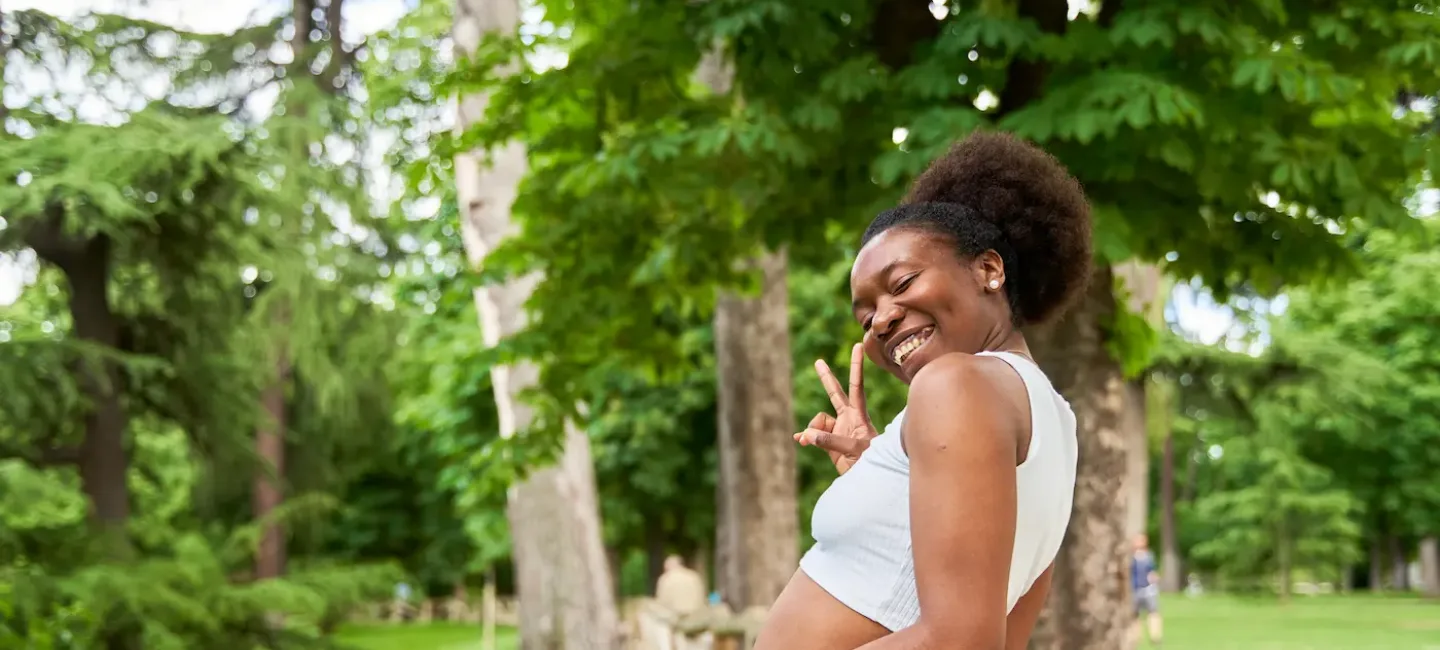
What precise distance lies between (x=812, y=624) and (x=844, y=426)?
0.63 meters

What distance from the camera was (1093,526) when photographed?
7234 millimetres

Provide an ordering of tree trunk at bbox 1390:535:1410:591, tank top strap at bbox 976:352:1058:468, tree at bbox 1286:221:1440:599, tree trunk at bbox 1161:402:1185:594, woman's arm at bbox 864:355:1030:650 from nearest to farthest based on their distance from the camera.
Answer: woman's arm at bbox 864:355:1030:650 < tank top strap at bbox 976:352:1058:468 < tree at bbox 1286:221:1440:599 < tree trunk at bbox 1161:402:1185:594 < tree trunk at bbox 1390:535:1410:591

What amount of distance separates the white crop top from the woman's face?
4.4 inches

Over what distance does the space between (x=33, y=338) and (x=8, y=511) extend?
1.35 m

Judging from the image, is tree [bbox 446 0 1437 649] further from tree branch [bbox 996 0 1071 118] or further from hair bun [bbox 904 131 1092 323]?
hair bun [bbox 904 131 1092 323]

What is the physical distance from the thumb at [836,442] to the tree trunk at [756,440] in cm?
1146

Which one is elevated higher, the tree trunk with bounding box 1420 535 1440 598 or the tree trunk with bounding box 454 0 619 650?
the tree trunk with bounding box 454 0 619 650

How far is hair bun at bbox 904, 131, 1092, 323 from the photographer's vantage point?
7.93 ft

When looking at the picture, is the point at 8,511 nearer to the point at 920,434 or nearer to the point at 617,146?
the point at 617,146

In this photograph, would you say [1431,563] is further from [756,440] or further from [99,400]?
[99,400]

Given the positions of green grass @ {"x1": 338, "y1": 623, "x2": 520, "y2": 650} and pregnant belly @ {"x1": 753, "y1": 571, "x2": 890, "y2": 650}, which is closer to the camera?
pregnant belly @ {"x1": 753, "y1": 571, "x2": 890, "y2": 650}

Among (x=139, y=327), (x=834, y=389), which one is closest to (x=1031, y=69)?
(x=834, y=389)

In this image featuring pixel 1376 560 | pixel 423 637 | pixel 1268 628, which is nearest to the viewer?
pixel 1268 628

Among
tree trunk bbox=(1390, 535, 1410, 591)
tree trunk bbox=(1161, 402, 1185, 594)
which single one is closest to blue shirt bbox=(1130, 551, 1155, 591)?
tree trunk bbox=(1161, 402, 1185, 594)
